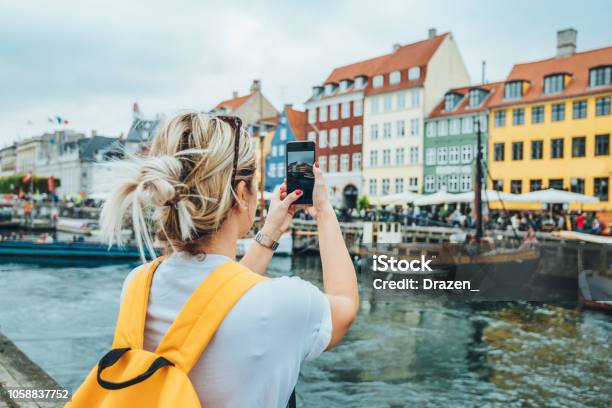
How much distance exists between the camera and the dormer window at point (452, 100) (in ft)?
108

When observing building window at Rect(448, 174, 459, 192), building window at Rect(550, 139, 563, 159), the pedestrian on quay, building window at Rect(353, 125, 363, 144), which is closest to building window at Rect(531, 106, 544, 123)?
building window at Rect(550, 139, 563, 159)

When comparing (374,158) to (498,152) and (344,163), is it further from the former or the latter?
(498,152)

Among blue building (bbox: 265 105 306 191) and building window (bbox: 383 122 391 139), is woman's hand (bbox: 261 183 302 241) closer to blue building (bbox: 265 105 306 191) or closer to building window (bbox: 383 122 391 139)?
building window (bbox: 383 122 391 139)

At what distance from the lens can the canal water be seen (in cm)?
730

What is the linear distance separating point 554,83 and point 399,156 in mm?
10067

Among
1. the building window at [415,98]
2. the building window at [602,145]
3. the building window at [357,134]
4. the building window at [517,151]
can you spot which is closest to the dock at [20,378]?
the building window at [602,145]

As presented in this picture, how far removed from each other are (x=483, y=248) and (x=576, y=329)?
3.68 m

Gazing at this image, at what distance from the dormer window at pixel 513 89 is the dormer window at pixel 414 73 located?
7.64m

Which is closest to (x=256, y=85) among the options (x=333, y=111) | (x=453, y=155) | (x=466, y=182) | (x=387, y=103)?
(x=333, y=111)

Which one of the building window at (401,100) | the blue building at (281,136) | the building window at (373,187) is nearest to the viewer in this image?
the building window at (373,187)

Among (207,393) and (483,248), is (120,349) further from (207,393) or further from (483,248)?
(483,248)

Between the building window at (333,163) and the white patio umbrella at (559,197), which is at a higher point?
the building window at (333,163)

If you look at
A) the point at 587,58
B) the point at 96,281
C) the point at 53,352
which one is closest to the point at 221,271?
the point at 53,352

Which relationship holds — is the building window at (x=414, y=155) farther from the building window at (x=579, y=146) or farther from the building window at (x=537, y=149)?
the building window at (x=579, y=146)
